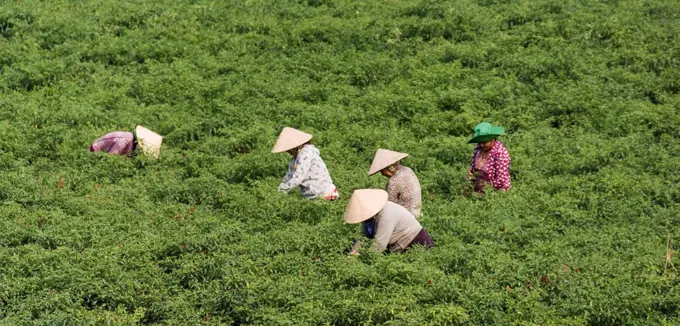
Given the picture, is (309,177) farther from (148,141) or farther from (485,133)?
(148,141)

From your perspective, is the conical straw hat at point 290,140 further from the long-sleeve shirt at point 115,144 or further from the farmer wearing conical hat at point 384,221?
the long-sleeve shirt at point 115,144

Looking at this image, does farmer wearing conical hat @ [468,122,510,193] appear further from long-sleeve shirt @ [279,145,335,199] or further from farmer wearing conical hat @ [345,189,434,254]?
farmer wearing conical hat @ [345,189,434,254]

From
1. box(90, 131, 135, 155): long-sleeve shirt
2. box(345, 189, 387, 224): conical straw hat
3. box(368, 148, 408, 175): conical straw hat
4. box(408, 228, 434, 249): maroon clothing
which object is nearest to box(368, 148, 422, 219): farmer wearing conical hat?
box(368, 148, 408, 175): conical straw hat

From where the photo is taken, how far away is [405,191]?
1299 centimetres

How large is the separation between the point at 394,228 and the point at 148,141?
5.82m

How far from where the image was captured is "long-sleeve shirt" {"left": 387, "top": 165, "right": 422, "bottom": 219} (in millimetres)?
12992

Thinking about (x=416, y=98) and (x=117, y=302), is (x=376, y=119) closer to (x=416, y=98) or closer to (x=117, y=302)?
(x=416, y=98)

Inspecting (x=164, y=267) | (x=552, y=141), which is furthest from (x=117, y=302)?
(x=552, y=141)

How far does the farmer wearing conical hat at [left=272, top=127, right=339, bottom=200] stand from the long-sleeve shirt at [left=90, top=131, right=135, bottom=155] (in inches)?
126

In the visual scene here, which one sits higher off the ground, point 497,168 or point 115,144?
point 497,168

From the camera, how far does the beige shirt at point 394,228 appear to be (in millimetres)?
Answer: 11812

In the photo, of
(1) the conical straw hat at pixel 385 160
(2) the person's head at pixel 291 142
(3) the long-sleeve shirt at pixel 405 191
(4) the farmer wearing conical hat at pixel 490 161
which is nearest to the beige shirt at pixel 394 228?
(3) the long-sleeve shirt at pixel 405 191

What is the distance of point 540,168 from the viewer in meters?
15.2

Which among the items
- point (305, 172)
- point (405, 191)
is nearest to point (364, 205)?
point (405, 191)
